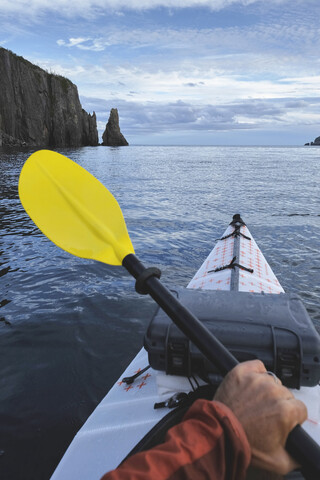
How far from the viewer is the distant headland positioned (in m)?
46.8

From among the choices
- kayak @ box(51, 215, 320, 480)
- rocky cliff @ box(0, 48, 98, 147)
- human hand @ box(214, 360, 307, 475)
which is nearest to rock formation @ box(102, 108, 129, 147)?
rocky cliff @ box(0, 48, 98, 147)

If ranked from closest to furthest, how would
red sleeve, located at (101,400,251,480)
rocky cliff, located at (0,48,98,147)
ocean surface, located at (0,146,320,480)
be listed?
red sleeve, located at (101,400,251,480), ocean surface, located at (0,146,320,480), rocky cliff, located at (0,48,98,147)

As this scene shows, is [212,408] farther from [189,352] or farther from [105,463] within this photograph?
[105,463]

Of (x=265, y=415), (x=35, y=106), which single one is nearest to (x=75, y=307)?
(x=265, y=415)

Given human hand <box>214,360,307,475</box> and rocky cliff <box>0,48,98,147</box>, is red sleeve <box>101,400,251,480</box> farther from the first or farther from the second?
rocky cliff <box>0,48,98,147</box>

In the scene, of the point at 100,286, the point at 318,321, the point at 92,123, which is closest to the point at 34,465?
the point at 100,286

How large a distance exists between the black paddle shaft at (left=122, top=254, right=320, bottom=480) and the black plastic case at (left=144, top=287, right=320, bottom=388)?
39 centimetres

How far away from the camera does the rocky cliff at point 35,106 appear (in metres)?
46.8

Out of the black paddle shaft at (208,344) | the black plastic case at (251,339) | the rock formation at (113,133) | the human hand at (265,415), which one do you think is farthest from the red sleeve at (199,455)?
the rock formation at (113,133)

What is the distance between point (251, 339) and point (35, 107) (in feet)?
195

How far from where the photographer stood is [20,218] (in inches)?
392

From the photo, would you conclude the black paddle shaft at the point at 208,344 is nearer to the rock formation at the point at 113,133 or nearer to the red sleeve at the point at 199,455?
the red sleeve at the point at 199,455

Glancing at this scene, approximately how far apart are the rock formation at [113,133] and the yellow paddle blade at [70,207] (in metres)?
90.9

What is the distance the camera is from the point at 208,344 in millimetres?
1482
